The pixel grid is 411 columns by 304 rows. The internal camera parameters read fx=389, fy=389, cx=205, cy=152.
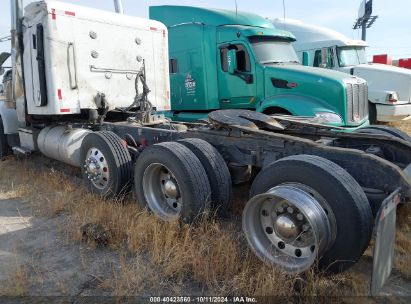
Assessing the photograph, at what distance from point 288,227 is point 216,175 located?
1004 mm

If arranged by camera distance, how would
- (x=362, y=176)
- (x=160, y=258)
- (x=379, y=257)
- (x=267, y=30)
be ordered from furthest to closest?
(x=267, y=30) < (x=160, y=258) < (x=362, y=176) < (x=379, y=257)

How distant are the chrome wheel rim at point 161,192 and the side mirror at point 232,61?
15.1 ft

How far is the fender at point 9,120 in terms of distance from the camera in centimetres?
759

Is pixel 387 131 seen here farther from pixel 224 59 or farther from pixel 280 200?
pixel 224 59

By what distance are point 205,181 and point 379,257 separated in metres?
1.65

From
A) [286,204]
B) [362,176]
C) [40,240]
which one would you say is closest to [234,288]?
[286,204]

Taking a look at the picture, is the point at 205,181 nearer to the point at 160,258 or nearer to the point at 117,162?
the point at 160,258

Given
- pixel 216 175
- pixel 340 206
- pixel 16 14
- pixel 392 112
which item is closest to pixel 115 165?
pixel 216 175

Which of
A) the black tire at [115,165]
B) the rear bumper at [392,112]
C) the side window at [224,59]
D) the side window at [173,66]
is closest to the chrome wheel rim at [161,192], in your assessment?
the black tire at [115,165]

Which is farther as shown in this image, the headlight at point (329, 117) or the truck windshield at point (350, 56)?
the truck windshield at point (350, 56)

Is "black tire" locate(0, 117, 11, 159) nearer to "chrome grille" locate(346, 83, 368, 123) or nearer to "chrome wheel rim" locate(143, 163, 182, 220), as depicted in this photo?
"chrome wheel rim" locate(143, 163, 182, 220)

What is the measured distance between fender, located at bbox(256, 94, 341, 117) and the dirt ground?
3434 millimetres

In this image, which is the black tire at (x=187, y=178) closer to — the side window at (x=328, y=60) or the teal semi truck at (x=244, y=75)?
the teal semi truck at (x=244, y=75)

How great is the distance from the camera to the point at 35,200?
5.24 metres
